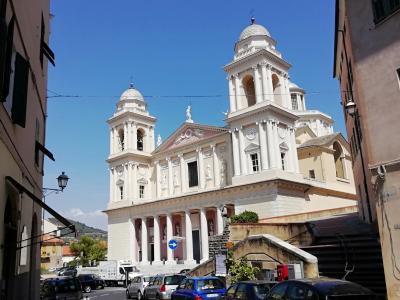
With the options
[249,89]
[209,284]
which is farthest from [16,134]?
[249,89]

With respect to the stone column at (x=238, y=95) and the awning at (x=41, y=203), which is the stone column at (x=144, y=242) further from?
the awning at (x=41, y=203)

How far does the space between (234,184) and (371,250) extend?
83.3 ft

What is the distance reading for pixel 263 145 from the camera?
3909 cm

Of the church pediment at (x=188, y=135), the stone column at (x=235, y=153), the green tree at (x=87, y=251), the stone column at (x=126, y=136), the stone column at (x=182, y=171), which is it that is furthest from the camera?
the green tree at (x=87, y=251)

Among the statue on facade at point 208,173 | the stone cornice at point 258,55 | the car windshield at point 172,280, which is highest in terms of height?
the stone cornice at point 258,55

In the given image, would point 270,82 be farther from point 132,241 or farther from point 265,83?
point 132,241

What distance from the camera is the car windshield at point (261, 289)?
37.5 ft

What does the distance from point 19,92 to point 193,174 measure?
130 feet

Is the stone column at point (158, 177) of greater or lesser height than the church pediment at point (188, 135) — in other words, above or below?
below

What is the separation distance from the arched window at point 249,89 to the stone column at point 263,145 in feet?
12.5

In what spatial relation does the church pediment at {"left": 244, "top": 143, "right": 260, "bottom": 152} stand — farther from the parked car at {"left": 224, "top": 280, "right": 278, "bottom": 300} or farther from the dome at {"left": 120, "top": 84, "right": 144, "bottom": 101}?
the parked car at {"left": 224, "top": 280, "right": 278, "bottom": 300}

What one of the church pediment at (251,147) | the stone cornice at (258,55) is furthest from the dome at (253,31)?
the church pediment at (251,147)

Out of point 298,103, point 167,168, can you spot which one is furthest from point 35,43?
point 298,103

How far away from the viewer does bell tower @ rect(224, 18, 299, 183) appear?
3941 cm
